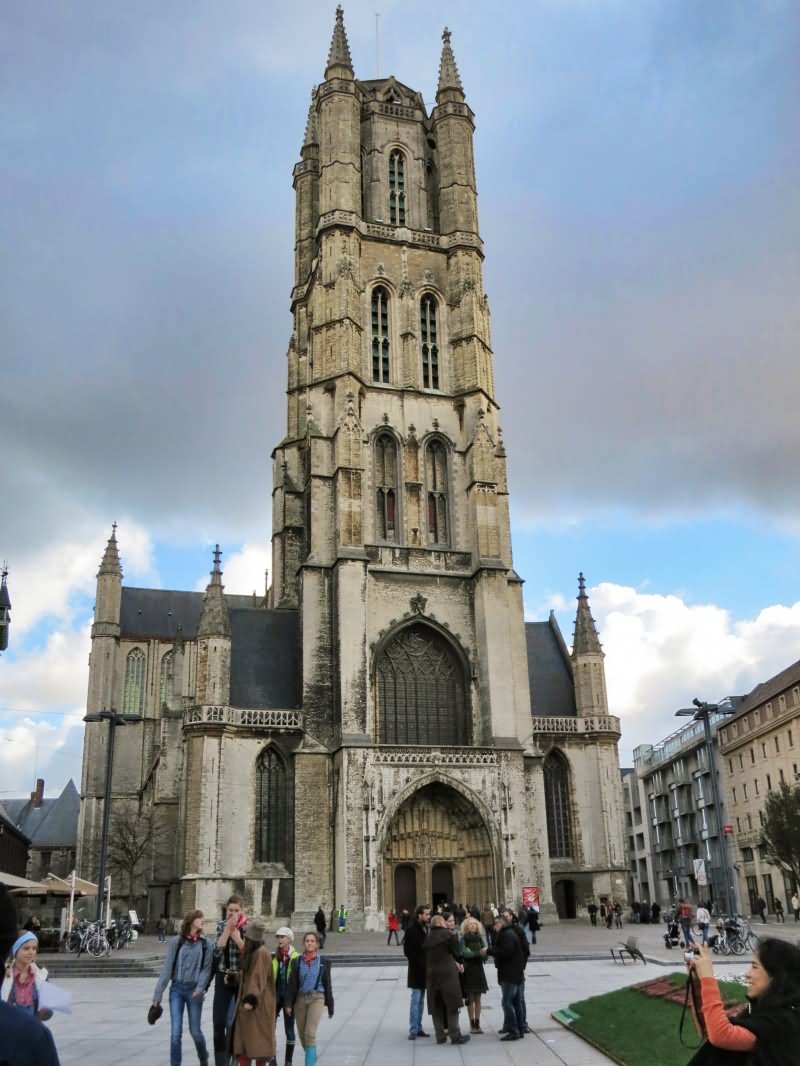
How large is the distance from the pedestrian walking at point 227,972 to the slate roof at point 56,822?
222 ft

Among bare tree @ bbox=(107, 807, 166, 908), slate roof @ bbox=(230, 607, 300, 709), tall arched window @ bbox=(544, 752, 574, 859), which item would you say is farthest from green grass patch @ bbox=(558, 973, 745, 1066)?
bare tree @ bbox=(107, 807, 166, 908)

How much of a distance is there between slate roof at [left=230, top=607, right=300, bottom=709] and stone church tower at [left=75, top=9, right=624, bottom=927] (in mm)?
91

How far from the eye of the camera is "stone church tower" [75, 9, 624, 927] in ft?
119

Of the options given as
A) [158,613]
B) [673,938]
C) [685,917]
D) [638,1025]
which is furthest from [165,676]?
[638,1025]

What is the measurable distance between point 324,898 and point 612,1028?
25.7 m

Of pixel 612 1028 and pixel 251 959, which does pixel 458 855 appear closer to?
pixel 612 1028

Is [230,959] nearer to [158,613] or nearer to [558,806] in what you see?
[558,806]

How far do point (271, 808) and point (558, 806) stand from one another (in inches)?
469

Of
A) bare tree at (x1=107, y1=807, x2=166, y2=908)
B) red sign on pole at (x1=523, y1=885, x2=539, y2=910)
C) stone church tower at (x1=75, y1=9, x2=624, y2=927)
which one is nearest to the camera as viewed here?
red sign on pole at (x1=523, y1=885, x2=539, y2=910)

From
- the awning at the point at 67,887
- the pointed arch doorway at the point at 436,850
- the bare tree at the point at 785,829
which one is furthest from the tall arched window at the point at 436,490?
the awning at the point at 67,887

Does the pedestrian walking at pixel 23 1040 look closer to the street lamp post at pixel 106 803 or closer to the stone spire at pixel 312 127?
the street lamp post at pixel 106 803

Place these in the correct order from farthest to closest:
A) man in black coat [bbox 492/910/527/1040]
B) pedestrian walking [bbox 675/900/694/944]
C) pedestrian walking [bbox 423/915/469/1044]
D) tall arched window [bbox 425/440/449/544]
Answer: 1. tall arched window [bbox 425/440/449/544]
2. pedestrian walking [bbox 675/900/694/944]
3. man in black coat [bbox 492/910/527/1040]
4. pedestrian walking [bbox 423/915/469/1044]

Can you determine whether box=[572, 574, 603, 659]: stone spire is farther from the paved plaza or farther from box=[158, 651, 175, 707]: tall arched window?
box=[158, 651, 175, 707]: tall arched window

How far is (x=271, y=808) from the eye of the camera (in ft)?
123
